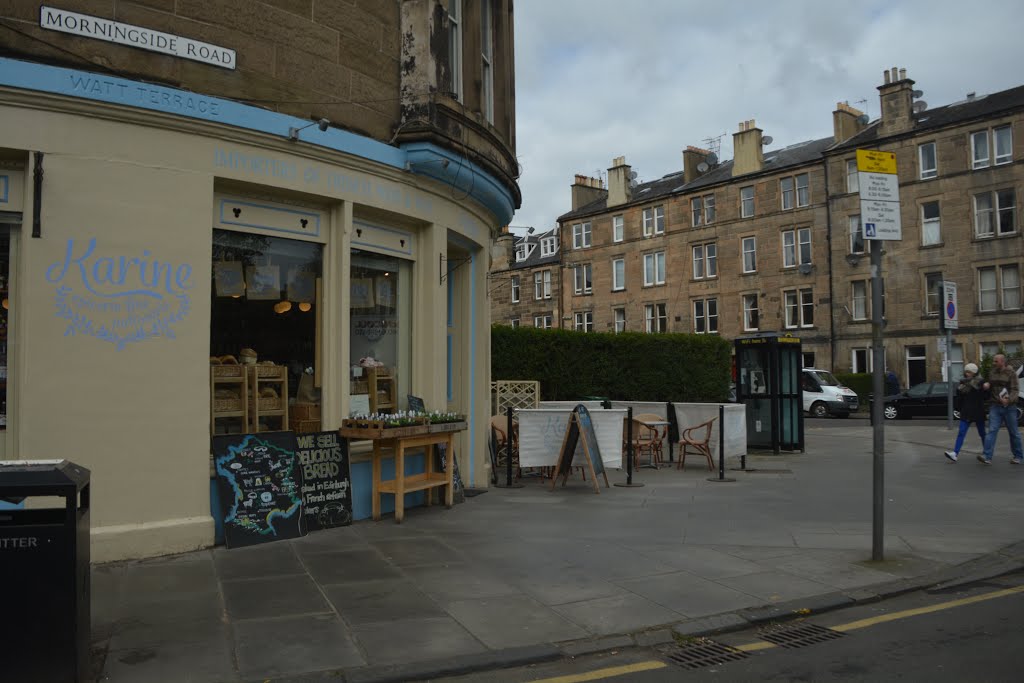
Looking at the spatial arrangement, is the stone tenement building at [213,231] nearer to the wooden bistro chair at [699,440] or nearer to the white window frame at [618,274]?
the wooden bistro chair at [699,440]

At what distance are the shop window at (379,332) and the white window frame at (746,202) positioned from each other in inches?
1536

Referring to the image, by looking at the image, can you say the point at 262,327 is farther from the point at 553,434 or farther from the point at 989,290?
the point at 989,290

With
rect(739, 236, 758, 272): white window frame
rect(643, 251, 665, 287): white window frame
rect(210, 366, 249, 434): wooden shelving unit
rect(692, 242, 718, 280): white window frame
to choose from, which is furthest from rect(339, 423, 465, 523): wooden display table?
rect(643, 251, 665, 287): white window frame

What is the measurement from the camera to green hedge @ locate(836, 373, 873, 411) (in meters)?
37.0

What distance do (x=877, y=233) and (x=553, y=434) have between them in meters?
5.69

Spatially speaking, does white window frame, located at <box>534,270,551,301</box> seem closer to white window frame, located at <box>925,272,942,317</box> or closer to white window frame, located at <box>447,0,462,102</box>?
white window frame, located at <box>925,272,942,317</box>

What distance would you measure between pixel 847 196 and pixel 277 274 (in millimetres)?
38257

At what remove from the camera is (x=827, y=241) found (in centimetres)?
4175

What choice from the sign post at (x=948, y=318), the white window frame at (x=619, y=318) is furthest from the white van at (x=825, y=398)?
the white window frame at (x=619, y=318)

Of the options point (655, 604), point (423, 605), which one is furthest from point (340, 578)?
point (655, 604)

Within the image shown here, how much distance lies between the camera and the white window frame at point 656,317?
5012 centimetres

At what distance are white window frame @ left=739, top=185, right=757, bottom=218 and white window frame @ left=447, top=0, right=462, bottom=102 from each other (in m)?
37.8

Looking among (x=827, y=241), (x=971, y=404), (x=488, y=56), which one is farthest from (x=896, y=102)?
(x=488, y=56)

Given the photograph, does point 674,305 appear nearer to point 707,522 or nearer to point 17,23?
point 707,522
